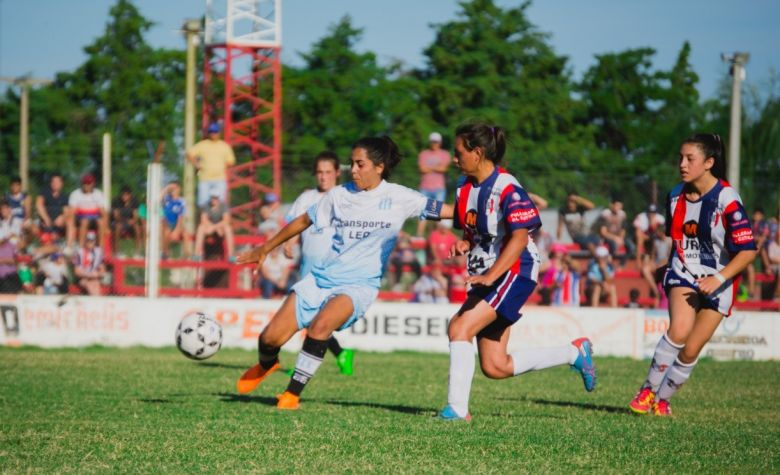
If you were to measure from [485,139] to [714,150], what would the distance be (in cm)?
181

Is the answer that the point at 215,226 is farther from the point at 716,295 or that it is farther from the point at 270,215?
the point at 716,295

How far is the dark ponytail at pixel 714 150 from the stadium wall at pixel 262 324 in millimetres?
7670

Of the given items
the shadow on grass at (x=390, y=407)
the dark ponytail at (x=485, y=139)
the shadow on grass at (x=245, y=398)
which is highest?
the dark ponytail at (x=485, y=139)

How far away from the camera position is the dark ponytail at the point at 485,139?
23.4ft

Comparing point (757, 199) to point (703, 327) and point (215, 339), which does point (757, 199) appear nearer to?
point (703, 327)

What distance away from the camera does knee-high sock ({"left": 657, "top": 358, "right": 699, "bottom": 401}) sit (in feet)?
26.0

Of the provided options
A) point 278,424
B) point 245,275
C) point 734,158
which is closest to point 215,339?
point 278,424

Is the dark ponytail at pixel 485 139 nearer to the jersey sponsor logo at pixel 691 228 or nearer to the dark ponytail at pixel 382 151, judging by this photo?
→ the dark ponytail at pixel 382 151

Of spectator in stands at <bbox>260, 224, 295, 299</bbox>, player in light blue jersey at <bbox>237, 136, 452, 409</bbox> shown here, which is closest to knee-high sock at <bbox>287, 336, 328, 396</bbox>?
player in light blue jersey at <bbox>237, 136, 452, 409</bbox>

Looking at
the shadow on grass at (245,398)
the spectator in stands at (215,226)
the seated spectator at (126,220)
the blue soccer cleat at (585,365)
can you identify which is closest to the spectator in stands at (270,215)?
the spectator in stands at (215,226)

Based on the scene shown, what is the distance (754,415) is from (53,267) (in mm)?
10896

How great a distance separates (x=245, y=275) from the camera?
16.0 m

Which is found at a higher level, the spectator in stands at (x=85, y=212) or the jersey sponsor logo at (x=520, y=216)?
the spectator in stands at (x=85, y=212)

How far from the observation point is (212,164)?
673 inches
